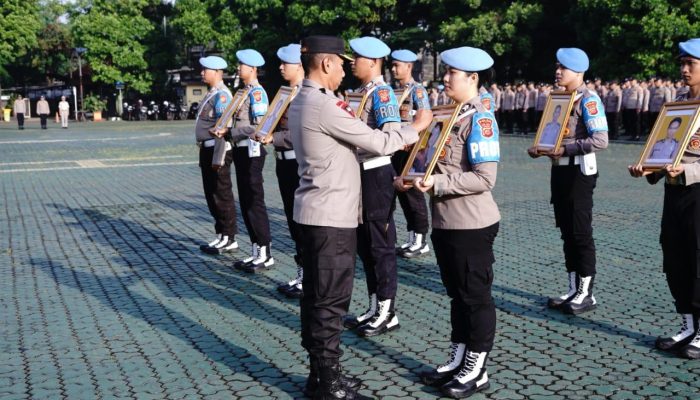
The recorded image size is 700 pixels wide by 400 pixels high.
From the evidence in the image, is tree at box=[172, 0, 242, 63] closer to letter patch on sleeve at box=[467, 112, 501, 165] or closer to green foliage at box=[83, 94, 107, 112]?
green foliage at box=[83, 94, 107, 112]

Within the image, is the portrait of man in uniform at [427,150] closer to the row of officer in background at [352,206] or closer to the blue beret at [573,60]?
the row of officer in background at [352,206]

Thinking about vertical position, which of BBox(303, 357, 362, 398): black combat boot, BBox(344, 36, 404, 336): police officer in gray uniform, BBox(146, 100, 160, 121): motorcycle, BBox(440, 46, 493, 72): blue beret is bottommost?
BBox(146, 100, 160, 121): motorcycle

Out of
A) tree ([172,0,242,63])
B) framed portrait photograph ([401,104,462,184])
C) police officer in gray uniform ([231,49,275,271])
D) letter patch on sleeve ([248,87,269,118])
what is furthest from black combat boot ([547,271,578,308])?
tree ([172,0,242,63])

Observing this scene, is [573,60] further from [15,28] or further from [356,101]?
[15,28]

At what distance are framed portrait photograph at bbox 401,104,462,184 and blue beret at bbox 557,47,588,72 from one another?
193 centimetres

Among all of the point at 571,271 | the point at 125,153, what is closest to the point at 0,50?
the point at 125,153

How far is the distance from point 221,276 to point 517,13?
1183 inches

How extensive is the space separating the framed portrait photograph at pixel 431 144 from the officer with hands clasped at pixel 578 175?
5.92ft

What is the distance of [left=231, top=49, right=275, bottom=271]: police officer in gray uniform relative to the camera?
7.92m

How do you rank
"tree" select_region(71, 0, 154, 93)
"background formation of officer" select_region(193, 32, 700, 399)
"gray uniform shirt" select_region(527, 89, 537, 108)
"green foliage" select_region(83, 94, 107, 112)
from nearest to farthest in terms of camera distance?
"background formation of officer" select_region(193, 32, 700, 399)
"gray uniform shirt" select_region(527, 89, 537, 108)
"tree" select_region(71, 0, 154, 93)
"green foliage" select_region(83, 94, 107, 112)

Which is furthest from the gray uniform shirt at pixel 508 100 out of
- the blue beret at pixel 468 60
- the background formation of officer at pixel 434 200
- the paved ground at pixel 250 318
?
the blue beret at pixel 468 60

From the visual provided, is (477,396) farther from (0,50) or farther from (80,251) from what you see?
(0,50)

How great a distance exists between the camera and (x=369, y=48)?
6.18 metres

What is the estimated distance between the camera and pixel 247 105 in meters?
8.09
